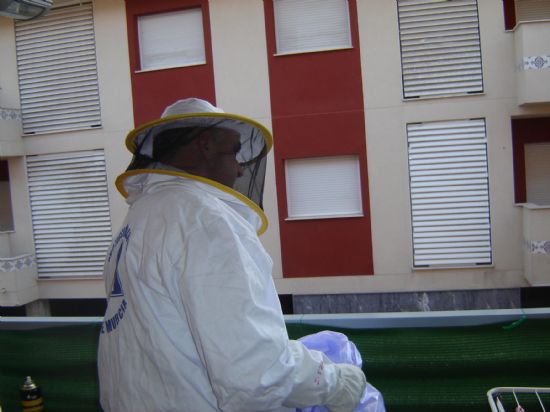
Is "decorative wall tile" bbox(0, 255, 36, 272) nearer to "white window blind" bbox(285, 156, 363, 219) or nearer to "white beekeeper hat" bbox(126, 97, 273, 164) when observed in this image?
"white window blind" bbox(285, 156, 363, 219)

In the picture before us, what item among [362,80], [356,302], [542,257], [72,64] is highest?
[72,64]

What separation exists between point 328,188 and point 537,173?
7.38ft

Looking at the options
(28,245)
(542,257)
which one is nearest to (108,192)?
(28,245)

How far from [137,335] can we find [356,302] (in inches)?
226

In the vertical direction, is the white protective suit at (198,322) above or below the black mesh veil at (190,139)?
below

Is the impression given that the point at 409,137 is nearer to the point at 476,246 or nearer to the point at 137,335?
the point at 476,246

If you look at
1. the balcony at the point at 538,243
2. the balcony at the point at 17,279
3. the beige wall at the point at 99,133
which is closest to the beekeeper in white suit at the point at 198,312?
the balcony at the point at 538,243

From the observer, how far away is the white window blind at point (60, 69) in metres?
6.88

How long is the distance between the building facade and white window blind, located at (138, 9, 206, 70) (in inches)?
0.5

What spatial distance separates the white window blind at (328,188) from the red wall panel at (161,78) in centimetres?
132

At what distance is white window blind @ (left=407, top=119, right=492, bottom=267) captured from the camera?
6129mm

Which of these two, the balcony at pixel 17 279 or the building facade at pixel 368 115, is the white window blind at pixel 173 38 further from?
the balcony at pixel 17 279

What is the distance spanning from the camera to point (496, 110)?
6.00 metres

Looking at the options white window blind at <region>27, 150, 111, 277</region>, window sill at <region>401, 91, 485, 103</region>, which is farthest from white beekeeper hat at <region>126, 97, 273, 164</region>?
white window blind at <region>27, 150, 111, 277</region>
